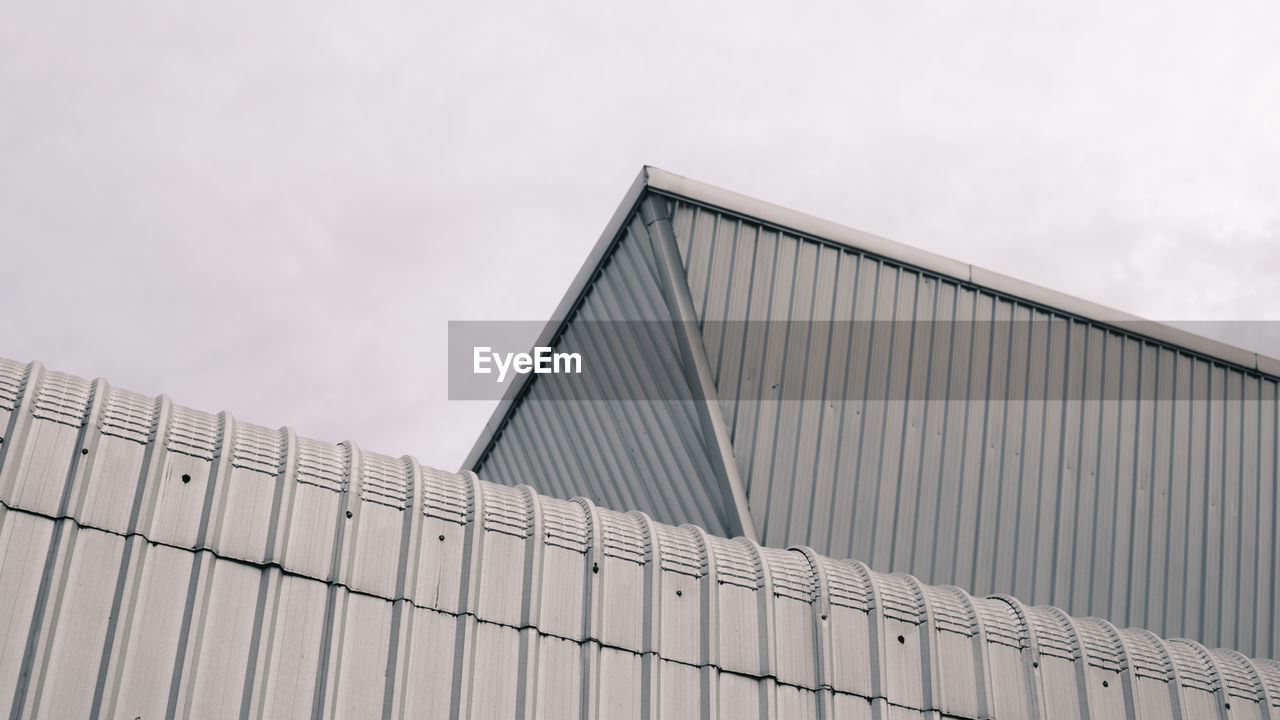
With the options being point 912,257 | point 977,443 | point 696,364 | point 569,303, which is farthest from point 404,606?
point 569,303

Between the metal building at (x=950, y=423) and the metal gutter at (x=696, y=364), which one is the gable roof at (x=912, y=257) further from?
the metal gutter at (x=696, y=364)

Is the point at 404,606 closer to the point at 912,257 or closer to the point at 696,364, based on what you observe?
the point at 696,364

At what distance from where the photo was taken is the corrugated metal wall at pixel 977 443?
14.0 meters

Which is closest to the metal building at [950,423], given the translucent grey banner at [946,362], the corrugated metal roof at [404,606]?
the translucent grey banner at [946,362]

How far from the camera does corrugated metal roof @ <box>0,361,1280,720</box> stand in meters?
7.00

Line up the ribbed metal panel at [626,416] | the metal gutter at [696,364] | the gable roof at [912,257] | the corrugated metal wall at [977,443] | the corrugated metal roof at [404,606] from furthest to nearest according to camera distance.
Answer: the ribbed metal panel at [626,416], the gable roof at [912,257], the metal gutter at [696,364], the corrugated metal wall at [977,443], the corrugated metal roof at [404,606]

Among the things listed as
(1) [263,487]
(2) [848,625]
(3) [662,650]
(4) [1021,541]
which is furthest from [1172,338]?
(1) [263,487]

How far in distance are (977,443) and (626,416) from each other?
14.5 feet

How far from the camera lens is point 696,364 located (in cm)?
1466

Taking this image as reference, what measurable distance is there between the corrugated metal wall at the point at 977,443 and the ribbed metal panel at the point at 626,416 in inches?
32.2

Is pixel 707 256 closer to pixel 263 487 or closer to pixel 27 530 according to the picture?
pixel 263 487

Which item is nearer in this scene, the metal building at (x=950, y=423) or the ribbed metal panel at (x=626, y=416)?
the metal building at (x=950, y=423)

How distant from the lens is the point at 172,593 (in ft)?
23.6

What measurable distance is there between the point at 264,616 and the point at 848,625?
12.4ft
